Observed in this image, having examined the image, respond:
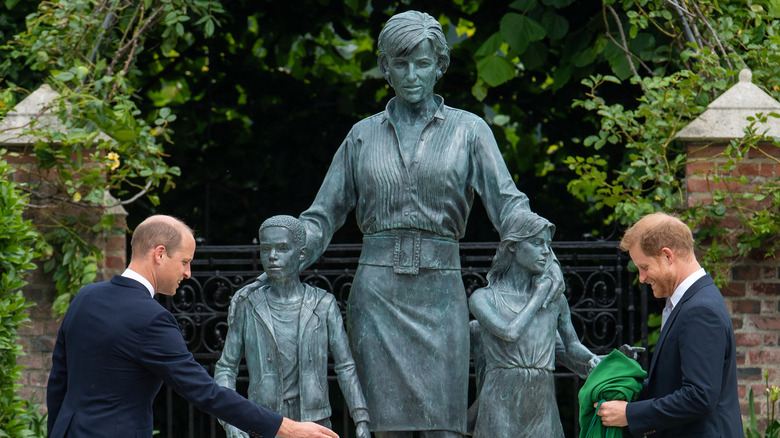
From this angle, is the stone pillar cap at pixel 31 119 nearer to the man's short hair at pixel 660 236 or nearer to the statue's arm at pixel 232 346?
the statue's arm at pixel 232 346

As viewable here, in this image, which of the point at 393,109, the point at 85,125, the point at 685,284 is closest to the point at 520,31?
the point at 85,125

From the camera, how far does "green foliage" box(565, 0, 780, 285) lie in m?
5.72

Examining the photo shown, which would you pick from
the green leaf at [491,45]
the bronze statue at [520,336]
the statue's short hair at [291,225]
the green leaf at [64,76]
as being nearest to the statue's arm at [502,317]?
the bronze statue at [520,336]

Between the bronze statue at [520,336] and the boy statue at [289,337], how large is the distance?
479mm

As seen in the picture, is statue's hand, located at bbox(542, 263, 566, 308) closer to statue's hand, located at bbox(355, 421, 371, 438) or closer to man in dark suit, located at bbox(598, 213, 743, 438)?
man in dark suit, located at bbox(598, 213, 743, 438)

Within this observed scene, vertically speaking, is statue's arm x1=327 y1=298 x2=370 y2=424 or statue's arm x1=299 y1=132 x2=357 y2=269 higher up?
statue's arm x1=299 y1=132 x2=357 y2=269

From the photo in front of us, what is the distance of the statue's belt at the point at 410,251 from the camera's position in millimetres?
3789

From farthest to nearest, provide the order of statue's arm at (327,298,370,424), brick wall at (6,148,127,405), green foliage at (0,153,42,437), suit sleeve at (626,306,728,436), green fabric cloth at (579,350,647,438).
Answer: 1. brick wall at (6,148,127,405)
2. green foliage at (0,153,42,437)
3. statue's arm at (327,298,370,424)
4. green fabric cloth at (579,350,647,438)
5. suit sleeve at (626,306,728,436)

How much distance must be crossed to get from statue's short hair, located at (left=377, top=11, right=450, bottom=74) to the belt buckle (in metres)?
0.65

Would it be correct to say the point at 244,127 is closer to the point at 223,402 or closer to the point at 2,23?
the point at 2,23

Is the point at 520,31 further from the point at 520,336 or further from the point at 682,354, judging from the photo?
the point at 682,354

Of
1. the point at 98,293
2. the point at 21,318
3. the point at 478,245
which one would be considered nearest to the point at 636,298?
the point at 478,245

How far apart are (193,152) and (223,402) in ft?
15.7

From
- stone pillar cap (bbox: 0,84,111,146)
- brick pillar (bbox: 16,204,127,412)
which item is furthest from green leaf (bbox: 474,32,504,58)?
brick pillar (bbox: 16,204,127,412)
